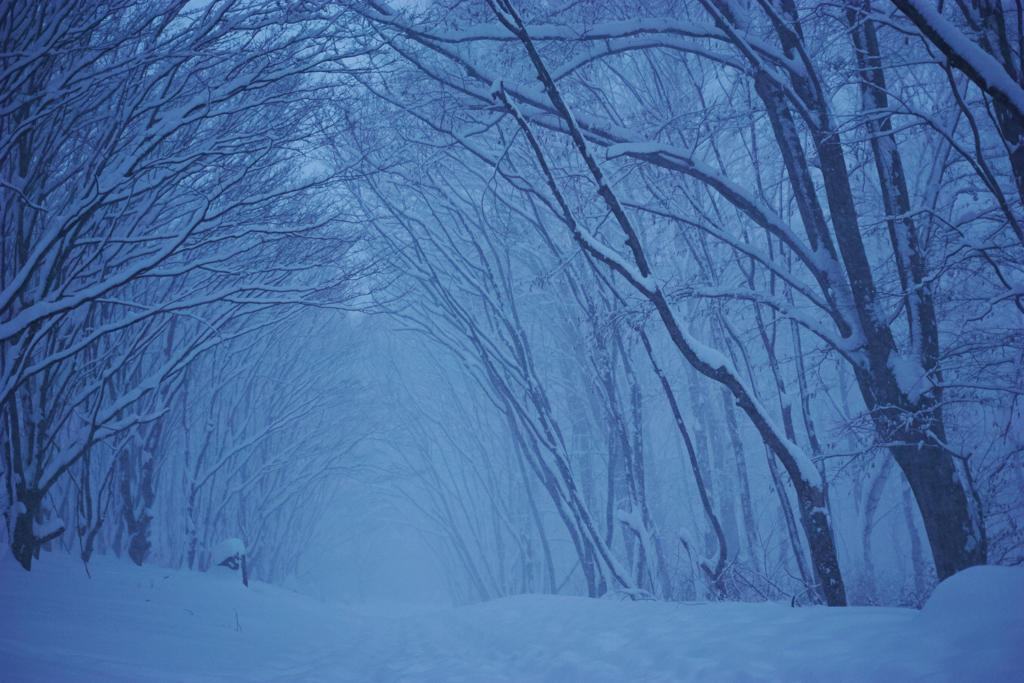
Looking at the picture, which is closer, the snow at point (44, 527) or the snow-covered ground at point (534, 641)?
the snow-covered ground at point (534, 641)

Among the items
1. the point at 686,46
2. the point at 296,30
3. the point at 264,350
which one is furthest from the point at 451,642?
the point at 264,350

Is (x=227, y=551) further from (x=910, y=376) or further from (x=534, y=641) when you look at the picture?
(x=910, y=376)

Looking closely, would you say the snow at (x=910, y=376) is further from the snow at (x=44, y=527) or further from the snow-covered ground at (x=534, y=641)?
the snow at (x=44, y=527)

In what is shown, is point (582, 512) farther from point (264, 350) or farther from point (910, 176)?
point (910, 176)

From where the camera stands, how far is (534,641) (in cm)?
375

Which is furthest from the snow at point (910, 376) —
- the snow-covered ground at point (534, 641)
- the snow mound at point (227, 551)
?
the snow mound at point (227, 551)

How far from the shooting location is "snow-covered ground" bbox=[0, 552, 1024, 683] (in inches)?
63.9

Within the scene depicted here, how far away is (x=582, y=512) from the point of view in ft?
21.9

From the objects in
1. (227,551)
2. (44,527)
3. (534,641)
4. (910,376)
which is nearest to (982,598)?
(910,376)

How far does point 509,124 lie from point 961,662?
6.59 meters

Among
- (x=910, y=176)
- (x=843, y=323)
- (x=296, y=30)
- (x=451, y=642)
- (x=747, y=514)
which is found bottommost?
(x=451, y=642)

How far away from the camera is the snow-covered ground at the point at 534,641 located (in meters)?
1.62

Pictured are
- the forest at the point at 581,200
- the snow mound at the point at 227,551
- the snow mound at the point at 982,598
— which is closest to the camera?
the snow mound at the point at 982,598

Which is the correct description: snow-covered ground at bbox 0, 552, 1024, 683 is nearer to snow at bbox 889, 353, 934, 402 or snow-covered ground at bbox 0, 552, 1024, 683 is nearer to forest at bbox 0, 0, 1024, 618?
forest at bbox 0, 0, 1024, 618
